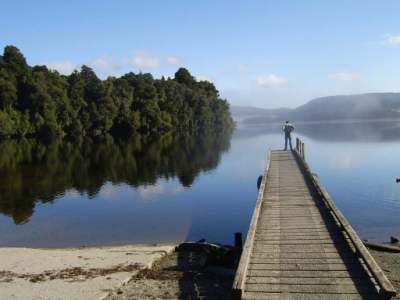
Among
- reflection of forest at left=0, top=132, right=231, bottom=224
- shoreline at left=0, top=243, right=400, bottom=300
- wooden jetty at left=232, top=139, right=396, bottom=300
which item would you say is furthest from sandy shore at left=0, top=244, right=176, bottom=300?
reflection of forest at left=0, top=132, right=231, bottom=224

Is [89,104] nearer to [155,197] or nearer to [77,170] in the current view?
[77,170]

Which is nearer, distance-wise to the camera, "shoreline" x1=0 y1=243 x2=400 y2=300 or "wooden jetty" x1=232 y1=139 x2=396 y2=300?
"wooden jetty" x1=232 y1=139 x2=396 y2=300

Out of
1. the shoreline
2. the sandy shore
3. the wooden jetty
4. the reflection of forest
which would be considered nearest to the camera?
the wooden jetty

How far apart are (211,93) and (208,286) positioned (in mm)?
143007

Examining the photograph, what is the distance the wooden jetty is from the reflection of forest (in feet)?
55.2

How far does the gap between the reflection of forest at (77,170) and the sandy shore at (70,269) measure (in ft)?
30.9

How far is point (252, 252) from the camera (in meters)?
14.8

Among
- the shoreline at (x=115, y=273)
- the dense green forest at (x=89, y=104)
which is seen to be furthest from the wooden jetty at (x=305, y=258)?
the dense green forest at (x=89, y=104)

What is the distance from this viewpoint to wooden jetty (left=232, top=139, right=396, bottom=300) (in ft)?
37.8

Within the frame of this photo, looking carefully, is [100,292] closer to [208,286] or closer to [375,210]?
[208,286]

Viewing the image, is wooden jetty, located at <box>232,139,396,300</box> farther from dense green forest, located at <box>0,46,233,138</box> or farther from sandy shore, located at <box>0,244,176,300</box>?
dense green forest, located at <box>0,46,233,138</box>

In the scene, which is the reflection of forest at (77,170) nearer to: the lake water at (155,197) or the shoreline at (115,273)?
the lake water at (155,197)

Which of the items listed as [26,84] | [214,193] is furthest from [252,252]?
[26,84]

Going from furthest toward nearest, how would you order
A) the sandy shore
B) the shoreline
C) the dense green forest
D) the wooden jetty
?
1. the dense green forest
2. the sandy shore
3. the shoreline
4. the wooden jetty
